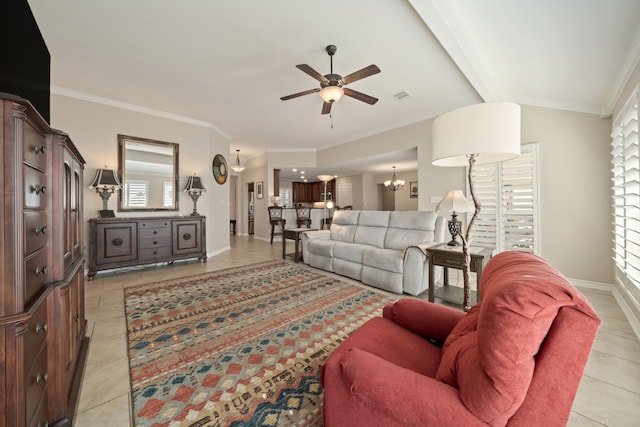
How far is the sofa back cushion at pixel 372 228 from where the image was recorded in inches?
150

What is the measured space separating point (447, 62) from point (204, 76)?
305cm

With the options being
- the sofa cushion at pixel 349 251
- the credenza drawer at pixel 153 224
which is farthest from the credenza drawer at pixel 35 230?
the credenza drawer at pixel 153 224

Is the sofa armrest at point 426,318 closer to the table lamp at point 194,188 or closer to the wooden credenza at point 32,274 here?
the wooden credenza at point 32,274

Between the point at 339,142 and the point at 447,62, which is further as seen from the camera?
the point at 339,142

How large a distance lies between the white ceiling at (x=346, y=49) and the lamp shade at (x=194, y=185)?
1.33 meters

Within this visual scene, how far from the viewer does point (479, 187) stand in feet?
13.4

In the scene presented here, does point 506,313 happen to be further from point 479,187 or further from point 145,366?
point 479,187

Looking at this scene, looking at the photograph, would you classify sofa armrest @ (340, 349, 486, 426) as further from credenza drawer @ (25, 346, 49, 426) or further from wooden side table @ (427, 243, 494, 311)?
wooden side table @ (427, 243, 494, 311)

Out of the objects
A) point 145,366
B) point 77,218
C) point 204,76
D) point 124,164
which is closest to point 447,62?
point 204,76

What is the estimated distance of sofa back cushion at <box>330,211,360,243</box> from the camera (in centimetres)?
423

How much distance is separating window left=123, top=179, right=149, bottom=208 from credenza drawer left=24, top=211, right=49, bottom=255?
3.84 m

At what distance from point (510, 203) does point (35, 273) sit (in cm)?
494

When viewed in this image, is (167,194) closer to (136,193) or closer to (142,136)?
(136,193)

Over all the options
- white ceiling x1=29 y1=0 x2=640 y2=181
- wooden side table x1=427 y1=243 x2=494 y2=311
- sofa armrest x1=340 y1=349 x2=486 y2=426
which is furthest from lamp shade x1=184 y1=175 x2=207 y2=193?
sofa armrest x1=340 y1=349 x2=486 y2=426
